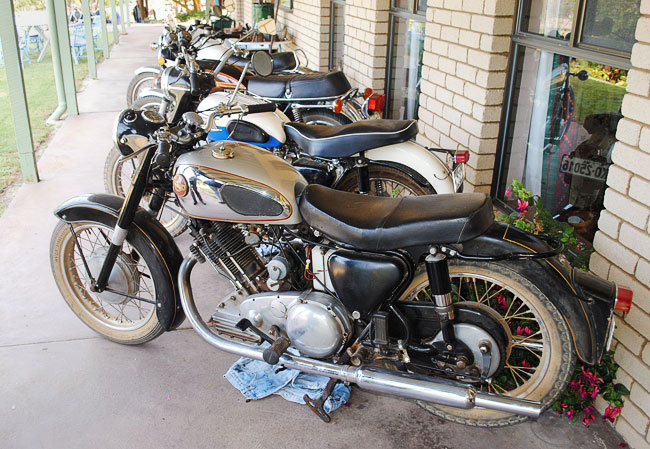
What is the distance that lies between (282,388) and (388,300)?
32.3 inches

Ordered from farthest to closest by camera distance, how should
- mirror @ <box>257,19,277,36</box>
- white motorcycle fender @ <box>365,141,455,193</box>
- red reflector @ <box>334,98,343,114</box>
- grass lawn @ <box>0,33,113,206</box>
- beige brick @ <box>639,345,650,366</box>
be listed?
1. mirror @ <box>257,19,277,36</box>
2. grass lawn @ <box>0,33,113,206</box>
3. red reflector @ <box>334,98,343,114</box>
4. white motorcycle fender @ <box>365,141,455,193</box>
5. beige brick @ <box>639,345,650,366</box>

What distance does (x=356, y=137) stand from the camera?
343cm

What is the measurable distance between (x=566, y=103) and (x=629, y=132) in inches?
36.4

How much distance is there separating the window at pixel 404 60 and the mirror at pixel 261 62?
2.05 m

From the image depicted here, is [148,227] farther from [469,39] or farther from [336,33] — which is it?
[336,33]

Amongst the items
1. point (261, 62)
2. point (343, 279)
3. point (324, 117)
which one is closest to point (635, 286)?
point (343, 279)

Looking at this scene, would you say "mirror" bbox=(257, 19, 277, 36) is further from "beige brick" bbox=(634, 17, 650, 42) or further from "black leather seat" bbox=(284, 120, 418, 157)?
"beige brick" bbox=(634, 17, 650, 42)

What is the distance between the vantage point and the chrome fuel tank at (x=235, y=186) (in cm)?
244

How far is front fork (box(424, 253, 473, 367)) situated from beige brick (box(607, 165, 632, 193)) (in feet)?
2.60

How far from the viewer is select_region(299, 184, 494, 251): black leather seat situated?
2123 mm

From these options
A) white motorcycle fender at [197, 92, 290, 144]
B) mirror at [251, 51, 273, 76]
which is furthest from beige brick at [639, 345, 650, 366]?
white motorcycle fender at [197, 92, 290, 144]

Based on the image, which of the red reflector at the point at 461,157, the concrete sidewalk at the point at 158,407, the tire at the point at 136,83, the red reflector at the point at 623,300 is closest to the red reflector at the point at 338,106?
the red reflector at the point at 461,157

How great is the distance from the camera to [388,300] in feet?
7.68

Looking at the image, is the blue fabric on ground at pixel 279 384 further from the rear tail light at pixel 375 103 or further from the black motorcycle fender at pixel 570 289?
the rear tail light at pixel 375 103
